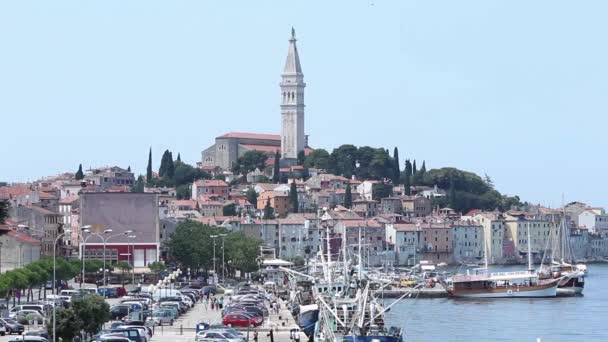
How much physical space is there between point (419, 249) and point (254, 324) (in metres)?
100

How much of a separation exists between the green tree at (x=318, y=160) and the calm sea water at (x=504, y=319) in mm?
70101

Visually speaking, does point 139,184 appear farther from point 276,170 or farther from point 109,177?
point 276,170

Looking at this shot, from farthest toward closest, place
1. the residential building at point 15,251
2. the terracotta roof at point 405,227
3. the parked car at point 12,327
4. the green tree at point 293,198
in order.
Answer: the terracotta roof at point 405,227
the green tree at point 293,198
the residential building at point 15,251
the parked car at point 12,327

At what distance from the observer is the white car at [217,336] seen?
39597mm

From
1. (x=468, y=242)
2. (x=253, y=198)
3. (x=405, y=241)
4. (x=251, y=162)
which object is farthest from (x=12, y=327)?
(x=251, y=162)

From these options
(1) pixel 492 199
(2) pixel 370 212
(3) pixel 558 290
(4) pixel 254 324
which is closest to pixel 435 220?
(2) pixel 370 212

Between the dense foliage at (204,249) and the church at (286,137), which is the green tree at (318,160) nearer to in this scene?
the church at (286,137)

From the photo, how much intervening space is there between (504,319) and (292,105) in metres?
100

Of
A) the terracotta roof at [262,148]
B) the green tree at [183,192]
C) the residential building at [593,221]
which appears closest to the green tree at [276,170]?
the terracotta roof at [262,148]

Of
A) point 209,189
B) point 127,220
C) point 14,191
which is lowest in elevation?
point 127,220

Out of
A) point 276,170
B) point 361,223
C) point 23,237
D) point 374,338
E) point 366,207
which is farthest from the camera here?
point 276,170

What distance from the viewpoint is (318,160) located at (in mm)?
167625

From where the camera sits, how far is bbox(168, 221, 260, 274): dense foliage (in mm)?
93500

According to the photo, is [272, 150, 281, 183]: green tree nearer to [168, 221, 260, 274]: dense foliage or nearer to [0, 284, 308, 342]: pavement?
[168, 221, 260, 274]: dense foliage
